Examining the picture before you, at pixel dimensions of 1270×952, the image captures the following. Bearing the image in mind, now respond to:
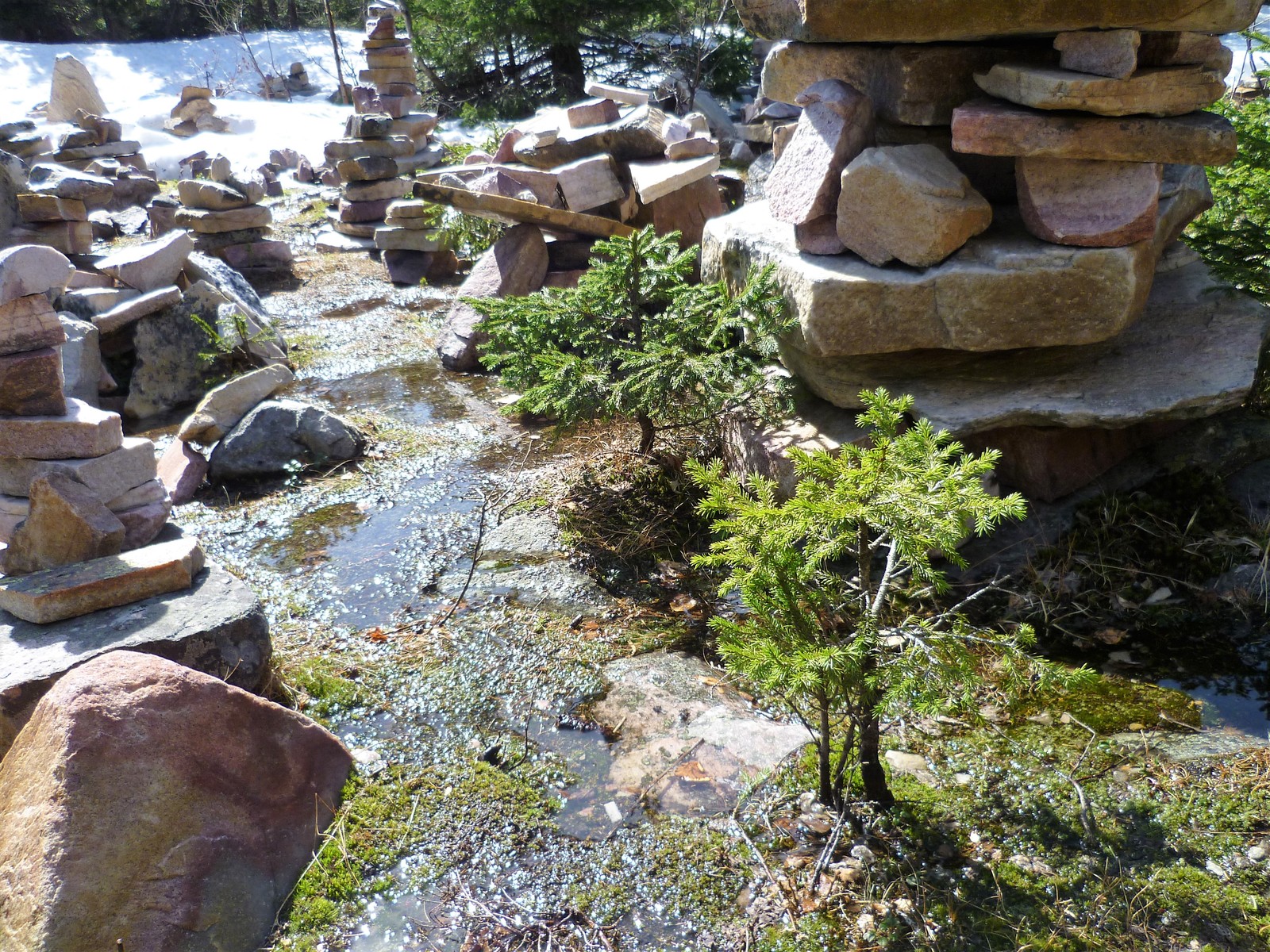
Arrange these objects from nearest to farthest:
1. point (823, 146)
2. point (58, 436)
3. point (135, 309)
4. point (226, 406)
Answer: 1. point (58, 436)
2. point (823, 146)
3. point (226, 406)
4. point (135, 309)

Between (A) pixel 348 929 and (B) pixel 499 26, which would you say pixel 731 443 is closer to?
(A) pixel 348 929

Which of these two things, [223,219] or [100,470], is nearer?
[100,470]

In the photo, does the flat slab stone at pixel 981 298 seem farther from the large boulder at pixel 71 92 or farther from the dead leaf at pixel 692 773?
the large boulder at pixel 71 92

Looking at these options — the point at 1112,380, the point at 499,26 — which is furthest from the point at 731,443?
the point at 499,26

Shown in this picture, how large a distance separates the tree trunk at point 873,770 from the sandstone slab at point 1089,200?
230 centimetres

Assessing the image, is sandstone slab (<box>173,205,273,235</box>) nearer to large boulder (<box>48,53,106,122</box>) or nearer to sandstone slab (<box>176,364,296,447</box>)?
sandstone slab (<box>176,364,296,447</box>)

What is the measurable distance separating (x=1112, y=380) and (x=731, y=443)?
1794mm

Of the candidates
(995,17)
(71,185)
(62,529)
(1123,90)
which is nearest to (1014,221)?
(1123,90)

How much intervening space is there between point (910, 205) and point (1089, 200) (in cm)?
73

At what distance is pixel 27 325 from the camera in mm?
4105

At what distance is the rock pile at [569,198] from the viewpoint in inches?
301

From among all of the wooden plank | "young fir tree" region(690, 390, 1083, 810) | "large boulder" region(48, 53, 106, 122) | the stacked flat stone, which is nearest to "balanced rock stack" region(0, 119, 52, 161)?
"large boulder" region(48, 53, 106, 122)

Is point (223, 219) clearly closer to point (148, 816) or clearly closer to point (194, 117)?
point (148, 816)

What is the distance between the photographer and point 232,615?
11.8ft
